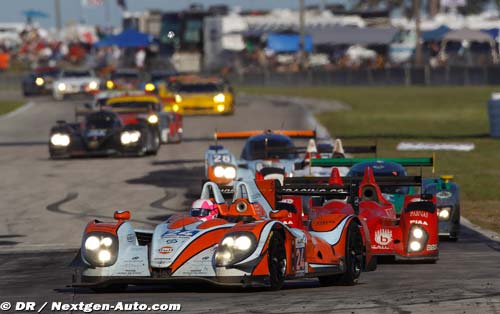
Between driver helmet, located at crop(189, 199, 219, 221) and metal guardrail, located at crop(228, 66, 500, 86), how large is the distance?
65260mm

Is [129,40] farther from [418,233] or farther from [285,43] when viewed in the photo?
[418,233]

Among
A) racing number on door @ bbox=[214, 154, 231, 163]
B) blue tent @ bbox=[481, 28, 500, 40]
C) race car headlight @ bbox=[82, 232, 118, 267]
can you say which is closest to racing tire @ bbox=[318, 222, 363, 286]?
race car headlight @ bbox=[82, 232, 118, 267]

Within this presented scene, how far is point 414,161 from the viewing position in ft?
61.2

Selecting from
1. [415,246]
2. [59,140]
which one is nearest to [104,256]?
[415,246]

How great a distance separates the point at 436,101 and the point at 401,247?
4878 cm

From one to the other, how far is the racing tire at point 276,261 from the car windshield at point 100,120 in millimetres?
21628

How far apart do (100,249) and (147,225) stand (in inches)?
312

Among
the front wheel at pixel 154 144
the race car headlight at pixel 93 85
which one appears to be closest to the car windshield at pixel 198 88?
the race car headlight at pixel 93 85

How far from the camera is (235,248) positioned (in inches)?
479

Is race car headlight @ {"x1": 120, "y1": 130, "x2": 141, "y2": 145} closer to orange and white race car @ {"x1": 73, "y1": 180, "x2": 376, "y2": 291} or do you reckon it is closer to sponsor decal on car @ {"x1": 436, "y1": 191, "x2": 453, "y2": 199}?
sponsor decal on car @ {"x1": 436, "y1": 191, "x2": 453, "y2": 199}

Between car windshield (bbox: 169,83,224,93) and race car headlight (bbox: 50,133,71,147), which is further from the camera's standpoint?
car windshield (bbox: 169,83,224,93)

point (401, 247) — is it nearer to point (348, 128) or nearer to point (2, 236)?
point (2, 236)

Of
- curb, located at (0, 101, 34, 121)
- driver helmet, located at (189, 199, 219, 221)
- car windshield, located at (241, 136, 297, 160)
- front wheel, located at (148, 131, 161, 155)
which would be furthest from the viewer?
curb, located at (0, 101, 34, 121)

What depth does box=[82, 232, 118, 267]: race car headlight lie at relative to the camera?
40.8ft
